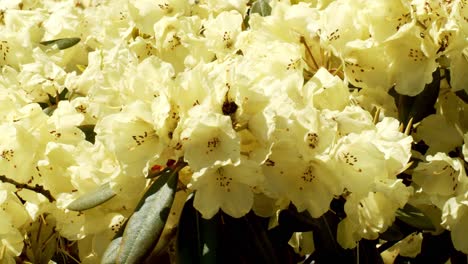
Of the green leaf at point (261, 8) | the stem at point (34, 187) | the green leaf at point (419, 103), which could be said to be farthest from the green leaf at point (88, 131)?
the green leaf at point (419, 103)

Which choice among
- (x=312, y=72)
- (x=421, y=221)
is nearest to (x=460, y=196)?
(x=421, y=221)

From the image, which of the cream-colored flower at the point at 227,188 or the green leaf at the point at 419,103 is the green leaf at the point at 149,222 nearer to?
the cream-colored flower at the point at 227,188

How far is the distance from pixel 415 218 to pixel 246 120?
48 centimetres

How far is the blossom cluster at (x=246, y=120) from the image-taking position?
4.88ft

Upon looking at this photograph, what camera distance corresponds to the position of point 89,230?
5.67 feet

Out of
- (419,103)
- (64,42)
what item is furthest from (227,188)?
(64,42)

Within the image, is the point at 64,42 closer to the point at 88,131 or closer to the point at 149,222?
the point at 88,131

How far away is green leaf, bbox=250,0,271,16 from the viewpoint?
7.18 feet

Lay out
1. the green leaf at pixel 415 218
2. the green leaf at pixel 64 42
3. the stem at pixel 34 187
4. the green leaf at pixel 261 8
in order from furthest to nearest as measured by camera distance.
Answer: the green leaf at pixel 64 42
the green leaf at pixel 261 8
the stem at pixel 34 187
the green leaf at pixel 415 218

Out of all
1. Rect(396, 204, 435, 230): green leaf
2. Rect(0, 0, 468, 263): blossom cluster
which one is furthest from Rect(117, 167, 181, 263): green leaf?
Rect(396, 204, 435, 230): green leaf

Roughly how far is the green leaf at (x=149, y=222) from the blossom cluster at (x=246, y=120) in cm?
4

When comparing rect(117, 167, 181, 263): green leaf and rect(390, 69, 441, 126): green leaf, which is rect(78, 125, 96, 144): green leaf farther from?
rect(390, 69, 441, 126): green leaf

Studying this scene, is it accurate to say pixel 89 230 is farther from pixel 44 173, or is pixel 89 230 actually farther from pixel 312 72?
pixel 312 72

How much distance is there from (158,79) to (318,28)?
445mm
